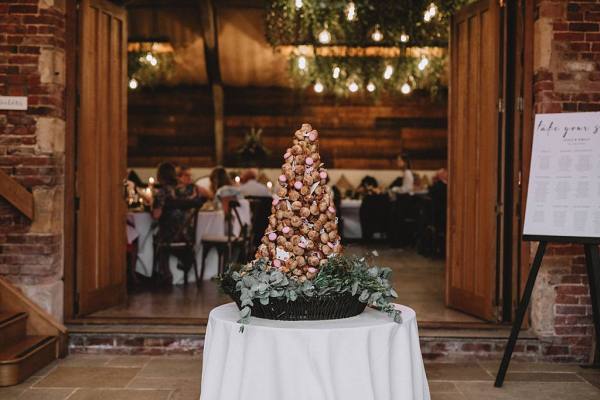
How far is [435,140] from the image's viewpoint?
13.4 meters

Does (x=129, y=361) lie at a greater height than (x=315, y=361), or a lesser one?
lesser

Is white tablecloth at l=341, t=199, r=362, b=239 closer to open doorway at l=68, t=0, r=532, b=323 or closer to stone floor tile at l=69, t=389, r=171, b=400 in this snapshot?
open doorway at l=68, t=0, r=532, b=323

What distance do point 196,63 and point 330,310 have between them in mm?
10754

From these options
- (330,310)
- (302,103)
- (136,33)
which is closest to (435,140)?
(302,103)

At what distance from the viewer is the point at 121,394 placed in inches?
154

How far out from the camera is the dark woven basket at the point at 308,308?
2.64 metres

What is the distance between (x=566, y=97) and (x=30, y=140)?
355 cm

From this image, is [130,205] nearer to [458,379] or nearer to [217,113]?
[458,379]

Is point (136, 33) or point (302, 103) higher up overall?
point (136, 33)

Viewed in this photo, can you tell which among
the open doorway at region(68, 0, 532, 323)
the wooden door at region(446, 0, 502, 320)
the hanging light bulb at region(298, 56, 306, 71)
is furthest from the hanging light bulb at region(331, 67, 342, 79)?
the wooden door at region(446, 0, 502, 320)

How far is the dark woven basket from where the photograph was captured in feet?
8.66

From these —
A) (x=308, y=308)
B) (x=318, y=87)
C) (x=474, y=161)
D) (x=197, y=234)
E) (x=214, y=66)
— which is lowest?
(x=197, y=234)

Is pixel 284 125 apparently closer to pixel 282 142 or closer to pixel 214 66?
pixel 282 142

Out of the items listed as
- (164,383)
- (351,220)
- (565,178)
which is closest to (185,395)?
(164,383)
